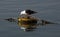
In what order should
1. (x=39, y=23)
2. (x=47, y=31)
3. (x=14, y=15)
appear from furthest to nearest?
1. (x=14, y=15)
2. (x=39, y=23)
3. (x=47, y=31)

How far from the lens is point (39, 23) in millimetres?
36375

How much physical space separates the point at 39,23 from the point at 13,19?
3.21 metres

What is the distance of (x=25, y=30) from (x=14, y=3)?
1483cm

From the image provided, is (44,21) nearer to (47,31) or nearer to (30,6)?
(47,31)

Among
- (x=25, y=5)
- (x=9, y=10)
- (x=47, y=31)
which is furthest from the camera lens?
(x=25, y=5)

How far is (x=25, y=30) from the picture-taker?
3431 centimetres

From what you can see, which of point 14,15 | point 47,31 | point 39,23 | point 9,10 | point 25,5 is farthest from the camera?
point 25,5

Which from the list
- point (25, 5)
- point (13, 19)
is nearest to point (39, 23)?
point (13, 19)

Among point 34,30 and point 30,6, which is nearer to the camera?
point 34,30

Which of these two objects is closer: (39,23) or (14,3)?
(39,23)

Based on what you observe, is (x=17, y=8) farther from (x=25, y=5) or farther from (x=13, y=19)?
(x=13, y=19)

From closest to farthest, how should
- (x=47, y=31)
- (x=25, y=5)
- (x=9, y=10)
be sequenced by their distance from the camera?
(x=47, y=31)
(x=9, y=10)
(x=25, y=5)

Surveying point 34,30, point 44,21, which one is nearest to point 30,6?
point 44,21

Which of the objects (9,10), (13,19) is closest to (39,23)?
(13,19)
